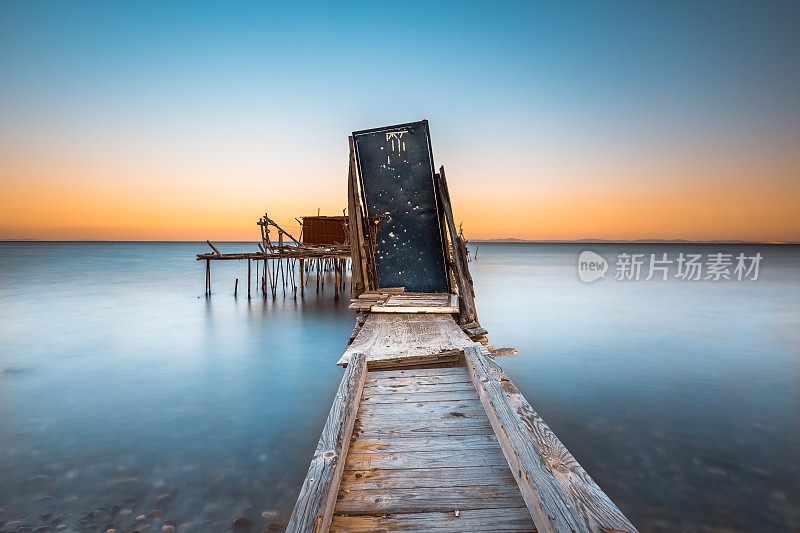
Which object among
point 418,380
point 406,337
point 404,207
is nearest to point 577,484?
point 418,380

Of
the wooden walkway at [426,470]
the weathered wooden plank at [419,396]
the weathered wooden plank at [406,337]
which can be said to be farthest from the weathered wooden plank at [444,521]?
the weathered wooden plank at [406,337]

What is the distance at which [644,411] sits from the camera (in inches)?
326

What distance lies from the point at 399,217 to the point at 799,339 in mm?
16127

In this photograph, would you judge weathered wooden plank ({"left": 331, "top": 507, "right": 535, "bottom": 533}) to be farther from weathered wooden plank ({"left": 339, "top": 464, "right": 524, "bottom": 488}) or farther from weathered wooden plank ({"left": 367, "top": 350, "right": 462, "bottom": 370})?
weathered wooden plank ({"left": 367, "top": 350, "right": 462, "bottom": 370})

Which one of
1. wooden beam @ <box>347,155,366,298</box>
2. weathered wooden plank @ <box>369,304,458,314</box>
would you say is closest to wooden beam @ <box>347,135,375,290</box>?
wooden beam @ <box>347,155,366,298</box>

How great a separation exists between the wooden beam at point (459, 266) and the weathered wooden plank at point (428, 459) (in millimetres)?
4866

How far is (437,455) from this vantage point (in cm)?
298

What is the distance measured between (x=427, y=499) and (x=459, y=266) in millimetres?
6557

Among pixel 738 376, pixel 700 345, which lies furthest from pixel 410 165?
pixel 700 345

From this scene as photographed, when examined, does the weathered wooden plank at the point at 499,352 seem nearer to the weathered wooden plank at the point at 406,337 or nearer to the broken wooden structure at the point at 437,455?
the broken wooden structure at the point at 437,455

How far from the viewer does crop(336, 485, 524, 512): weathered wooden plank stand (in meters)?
2.45

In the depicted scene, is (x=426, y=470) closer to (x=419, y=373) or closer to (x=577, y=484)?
(x=577, y=484)

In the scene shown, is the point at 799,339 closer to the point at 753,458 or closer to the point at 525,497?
the point at 753,458

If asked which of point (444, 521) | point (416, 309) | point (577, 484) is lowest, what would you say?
point (444, 521)
